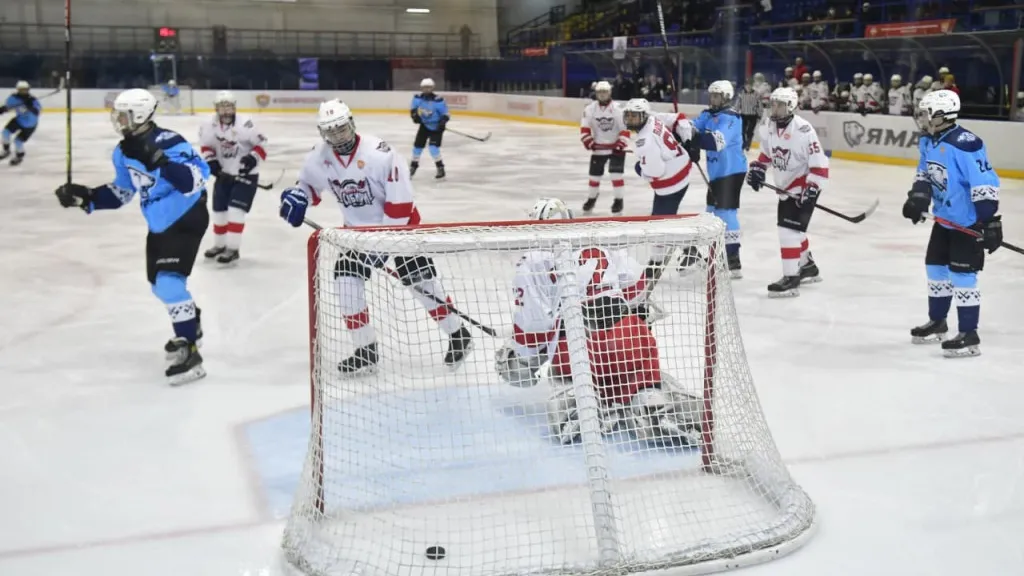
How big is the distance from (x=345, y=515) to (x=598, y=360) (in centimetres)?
91

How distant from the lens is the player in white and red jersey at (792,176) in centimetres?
570

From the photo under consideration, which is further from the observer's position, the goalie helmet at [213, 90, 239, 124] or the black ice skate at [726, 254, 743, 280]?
the goalie helmet at [213, 90, 239, 124]

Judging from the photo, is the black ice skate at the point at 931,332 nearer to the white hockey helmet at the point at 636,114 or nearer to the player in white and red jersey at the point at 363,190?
the white hockey helmet at the point at 636,114

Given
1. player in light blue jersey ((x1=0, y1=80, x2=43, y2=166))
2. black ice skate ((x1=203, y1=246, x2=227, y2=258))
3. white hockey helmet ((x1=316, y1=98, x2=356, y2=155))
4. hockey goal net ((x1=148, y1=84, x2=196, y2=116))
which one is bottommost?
black ice skate ((x1=203, y1=246, x2=227, y2=258))

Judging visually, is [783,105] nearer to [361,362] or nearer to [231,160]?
[361,362]

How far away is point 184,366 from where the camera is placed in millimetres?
4230

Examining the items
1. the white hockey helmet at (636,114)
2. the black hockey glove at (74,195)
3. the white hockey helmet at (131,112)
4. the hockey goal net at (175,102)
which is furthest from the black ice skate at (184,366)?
the hockey goal net at (175,102)

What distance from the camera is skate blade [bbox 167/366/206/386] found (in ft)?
13.8

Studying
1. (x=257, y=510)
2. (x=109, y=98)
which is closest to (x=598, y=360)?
(x=257, y=510)

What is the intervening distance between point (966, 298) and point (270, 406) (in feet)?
10.5

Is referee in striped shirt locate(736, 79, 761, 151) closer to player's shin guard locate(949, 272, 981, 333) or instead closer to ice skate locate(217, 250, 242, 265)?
ice skate locate(217, 250, 242, 265)

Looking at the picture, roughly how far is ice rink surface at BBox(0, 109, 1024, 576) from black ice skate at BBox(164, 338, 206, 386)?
7 cm

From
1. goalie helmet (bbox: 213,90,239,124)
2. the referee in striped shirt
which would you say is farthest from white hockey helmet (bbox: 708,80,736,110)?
the referee in striped shirt

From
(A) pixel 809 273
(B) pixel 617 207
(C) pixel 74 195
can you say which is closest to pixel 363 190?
(C) pixel 74 195
